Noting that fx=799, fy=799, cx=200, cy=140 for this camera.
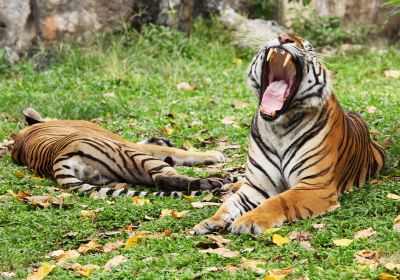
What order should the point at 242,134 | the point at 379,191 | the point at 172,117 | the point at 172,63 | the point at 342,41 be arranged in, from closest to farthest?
the point at 379,191 < the point at 242,134 < the point at 172,117 < the point at 172,63 < the point at 342,41

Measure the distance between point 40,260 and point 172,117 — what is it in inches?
192

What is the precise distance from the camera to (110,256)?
470cm

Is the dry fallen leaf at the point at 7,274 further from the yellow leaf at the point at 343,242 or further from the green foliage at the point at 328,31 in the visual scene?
the green foliage at the point at 328,31

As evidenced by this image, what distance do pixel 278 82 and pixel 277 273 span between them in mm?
1689

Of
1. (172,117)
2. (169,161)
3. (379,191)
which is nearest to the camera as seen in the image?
(379,191)

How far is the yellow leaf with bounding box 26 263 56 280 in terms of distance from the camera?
4.42m

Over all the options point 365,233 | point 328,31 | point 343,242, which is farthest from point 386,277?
point 328,31

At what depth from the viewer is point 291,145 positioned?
5473mm

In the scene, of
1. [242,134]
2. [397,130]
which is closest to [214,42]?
[242,134]

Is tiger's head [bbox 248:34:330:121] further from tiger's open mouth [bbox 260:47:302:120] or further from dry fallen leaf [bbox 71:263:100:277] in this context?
dry fallen leaf [bbox 71:263:100:277]

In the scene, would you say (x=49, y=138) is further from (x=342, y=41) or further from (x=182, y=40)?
(x=342, y=41)

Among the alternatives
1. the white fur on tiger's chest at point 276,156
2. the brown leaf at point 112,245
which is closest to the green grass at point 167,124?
→ the brown leaf at point 112,245

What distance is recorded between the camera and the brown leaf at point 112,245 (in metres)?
4.90

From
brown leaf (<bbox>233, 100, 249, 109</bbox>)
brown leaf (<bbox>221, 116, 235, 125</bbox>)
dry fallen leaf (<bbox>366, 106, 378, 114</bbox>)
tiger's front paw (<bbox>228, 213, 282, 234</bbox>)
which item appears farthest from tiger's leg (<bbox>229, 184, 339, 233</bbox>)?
brown leaf (<bbox>233, 100, 249, 109</bbox>)
